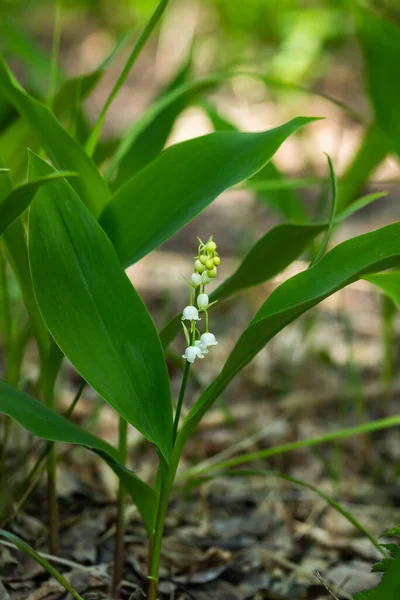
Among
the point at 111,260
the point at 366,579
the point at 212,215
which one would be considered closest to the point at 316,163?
the point at 212,215

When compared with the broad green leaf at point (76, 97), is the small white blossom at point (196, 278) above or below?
below

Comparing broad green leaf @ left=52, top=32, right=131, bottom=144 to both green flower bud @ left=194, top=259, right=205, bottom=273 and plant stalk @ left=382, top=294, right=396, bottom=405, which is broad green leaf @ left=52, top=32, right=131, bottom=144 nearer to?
green flower bud @ left=194, top=259, right=205, bottom=273

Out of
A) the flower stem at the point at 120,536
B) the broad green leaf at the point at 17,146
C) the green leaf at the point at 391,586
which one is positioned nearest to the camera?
the green leaf at the point at 391,586

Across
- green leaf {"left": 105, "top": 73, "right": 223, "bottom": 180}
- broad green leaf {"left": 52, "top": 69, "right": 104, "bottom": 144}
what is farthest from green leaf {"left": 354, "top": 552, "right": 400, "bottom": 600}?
broad green leaf {"left": 52, "top": 69, "right": 104, "bottom": 144}

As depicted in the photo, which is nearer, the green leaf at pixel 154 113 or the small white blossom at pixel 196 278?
the small white blossom at pixel 196 278

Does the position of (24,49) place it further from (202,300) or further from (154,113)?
(202,300)

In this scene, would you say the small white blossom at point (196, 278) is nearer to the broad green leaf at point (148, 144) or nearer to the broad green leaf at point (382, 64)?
the broad green leaf at point (148, 144)

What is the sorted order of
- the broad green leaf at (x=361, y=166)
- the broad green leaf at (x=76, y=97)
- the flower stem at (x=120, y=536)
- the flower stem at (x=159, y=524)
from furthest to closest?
the broad green leaf at (x=361, y=166) < the broad green leaf at (x=76, y=97) < the flower stem at (x=120, y=536) < the flower stem at (x=159, y=524)

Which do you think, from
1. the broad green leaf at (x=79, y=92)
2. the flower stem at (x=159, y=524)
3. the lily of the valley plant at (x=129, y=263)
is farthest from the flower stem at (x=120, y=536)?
the broad green leaf at (x=79, y=92)
